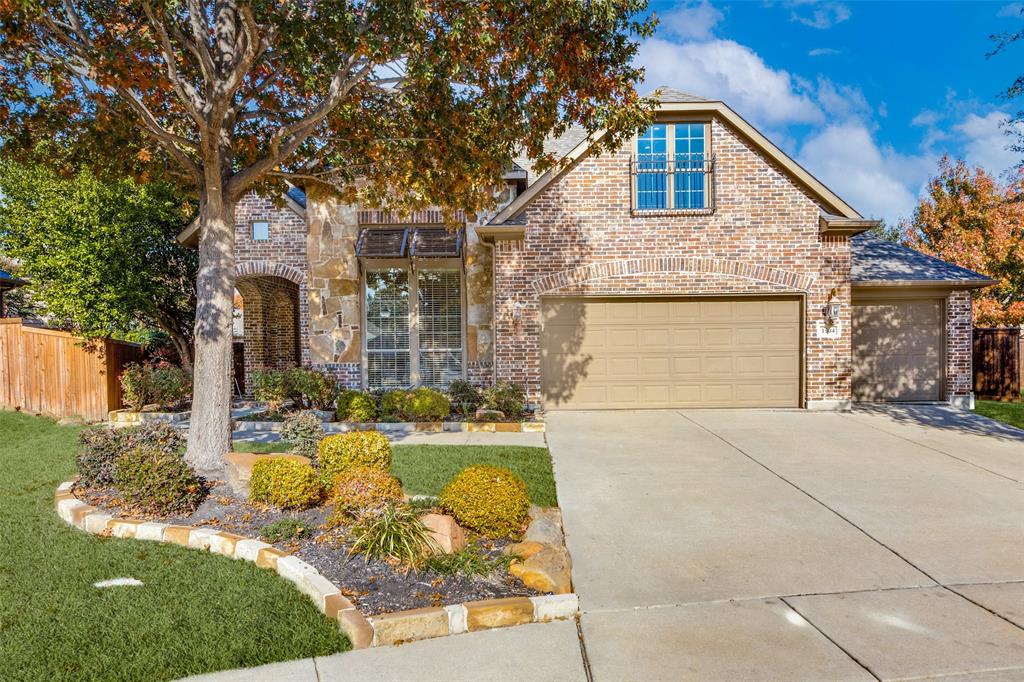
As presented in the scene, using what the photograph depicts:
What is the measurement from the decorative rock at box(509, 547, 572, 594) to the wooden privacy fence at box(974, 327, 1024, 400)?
14.4 meters

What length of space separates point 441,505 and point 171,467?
8.32 feet

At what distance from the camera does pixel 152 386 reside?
446 inches

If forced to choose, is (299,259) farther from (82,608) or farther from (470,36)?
(82,608)

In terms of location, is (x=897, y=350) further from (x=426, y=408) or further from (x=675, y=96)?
(x=426, y=408)

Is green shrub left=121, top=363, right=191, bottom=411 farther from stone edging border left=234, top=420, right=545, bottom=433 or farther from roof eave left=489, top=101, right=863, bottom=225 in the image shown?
roof eave left=489, top=101, right=863, bottom=225

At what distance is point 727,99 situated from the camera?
11.1 m

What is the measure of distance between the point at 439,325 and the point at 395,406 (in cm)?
284

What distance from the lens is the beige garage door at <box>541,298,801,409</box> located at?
11617 mm

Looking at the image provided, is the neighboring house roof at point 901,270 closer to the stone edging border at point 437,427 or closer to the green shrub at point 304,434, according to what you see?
the stone edging border at point 437,427

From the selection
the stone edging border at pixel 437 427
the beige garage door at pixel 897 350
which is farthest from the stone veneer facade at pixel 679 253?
the stone edging border at pixel 437 427

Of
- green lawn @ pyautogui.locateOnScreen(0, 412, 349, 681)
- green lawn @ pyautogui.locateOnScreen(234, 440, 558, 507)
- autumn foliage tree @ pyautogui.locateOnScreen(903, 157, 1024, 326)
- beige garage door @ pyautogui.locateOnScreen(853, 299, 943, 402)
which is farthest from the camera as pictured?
autumn foliage tree @ pyautogui.locateOnScreen(903, 157, 1024, 326)

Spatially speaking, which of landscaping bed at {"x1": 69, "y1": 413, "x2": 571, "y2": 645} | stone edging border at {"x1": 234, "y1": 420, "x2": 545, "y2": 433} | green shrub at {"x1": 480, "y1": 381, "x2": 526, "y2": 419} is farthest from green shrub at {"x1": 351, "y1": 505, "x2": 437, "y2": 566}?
green shrub at {"x1": 480, "y1": 381, "x2": 526, "y2": 419}

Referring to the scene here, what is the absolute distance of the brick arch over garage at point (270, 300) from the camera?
42.1ft

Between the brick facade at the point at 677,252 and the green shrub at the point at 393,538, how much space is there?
22.7ft
